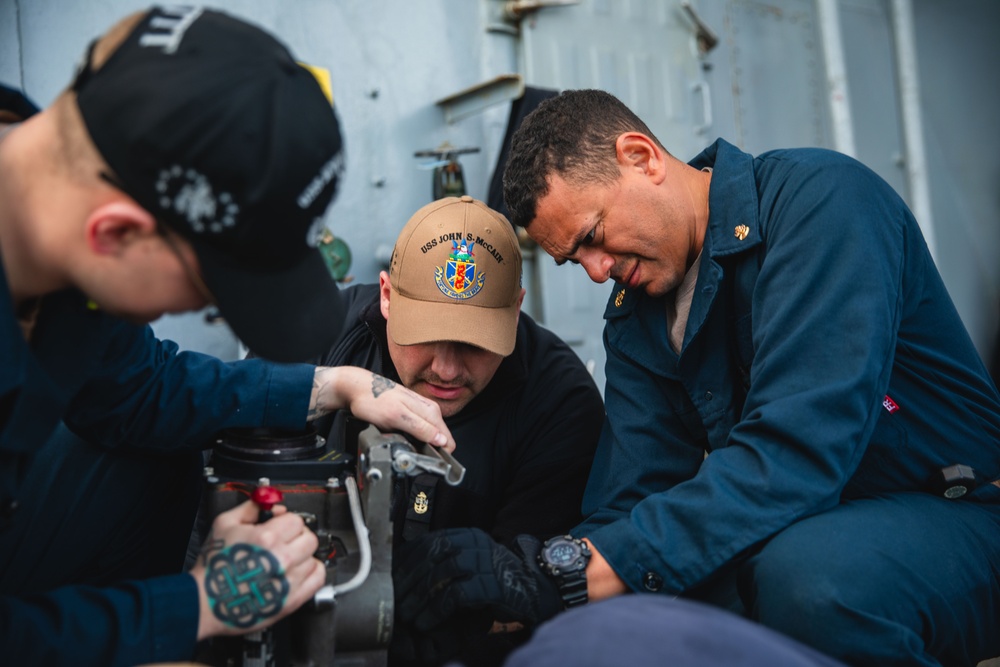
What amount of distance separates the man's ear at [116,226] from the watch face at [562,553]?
103cm

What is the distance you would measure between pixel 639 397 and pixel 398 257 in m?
0.73

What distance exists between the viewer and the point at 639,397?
2252mm

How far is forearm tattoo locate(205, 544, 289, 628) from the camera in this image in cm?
144

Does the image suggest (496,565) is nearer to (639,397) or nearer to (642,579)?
(642,579)

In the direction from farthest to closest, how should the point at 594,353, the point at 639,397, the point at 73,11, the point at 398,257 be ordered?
the point at 594,353
the point at 73,11
the point at 398,257
the point at 639,397

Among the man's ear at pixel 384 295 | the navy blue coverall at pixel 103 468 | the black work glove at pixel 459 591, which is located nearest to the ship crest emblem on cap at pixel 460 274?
the man's ear at pixel 384 295

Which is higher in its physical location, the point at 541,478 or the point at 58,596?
the point at 58,596

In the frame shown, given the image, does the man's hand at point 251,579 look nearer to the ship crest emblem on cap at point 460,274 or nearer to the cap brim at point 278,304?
the cap brim at point 278,304

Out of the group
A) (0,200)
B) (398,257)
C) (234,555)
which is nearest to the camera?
(0,200)

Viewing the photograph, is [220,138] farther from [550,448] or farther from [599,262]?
[550,448]

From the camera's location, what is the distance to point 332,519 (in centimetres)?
179

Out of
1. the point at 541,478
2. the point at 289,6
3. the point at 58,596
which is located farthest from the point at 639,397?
the point at 289,6

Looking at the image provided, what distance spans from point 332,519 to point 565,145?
98 cm

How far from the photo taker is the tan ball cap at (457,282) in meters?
2.29
